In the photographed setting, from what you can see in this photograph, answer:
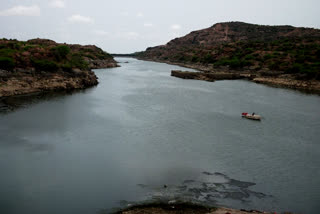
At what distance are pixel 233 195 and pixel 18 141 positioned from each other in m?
24.5

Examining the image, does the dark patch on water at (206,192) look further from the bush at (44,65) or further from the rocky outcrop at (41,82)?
the bush at (44,65)

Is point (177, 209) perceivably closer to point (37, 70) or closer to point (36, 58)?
point (37, 70)

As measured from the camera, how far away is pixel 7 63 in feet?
195

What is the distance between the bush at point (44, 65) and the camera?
216 ft

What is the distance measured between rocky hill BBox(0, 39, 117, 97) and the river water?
7.44 meters

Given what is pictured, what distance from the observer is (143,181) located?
73.9ft

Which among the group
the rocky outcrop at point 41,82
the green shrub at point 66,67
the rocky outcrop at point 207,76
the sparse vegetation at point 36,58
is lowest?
the rocky outcrop at point 41,82

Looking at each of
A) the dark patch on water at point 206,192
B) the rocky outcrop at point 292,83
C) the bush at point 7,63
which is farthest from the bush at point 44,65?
the rocky outcrop at point 292,83

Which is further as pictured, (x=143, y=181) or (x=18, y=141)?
(x=18, y=141)

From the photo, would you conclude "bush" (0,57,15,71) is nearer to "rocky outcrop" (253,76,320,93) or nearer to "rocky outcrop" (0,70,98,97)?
"rocky outcrop" (0,70,98,97)

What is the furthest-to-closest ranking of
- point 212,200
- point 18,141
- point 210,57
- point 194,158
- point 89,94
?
point 210,57 < point 89,94 < point 18,141 < point 194,158 < point 212,200

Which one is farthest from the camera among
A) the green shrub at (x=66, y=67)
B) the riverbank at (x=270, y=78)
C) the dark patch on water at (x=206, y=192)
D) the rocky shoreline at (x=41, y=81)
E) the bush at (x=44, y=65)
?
the riverbank at (x=270, y=78)

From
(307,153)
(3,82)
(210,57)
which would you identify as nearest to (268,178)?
(307,153)

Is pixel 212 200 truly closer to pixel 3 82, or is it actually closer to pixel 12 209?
pixel 12 209
